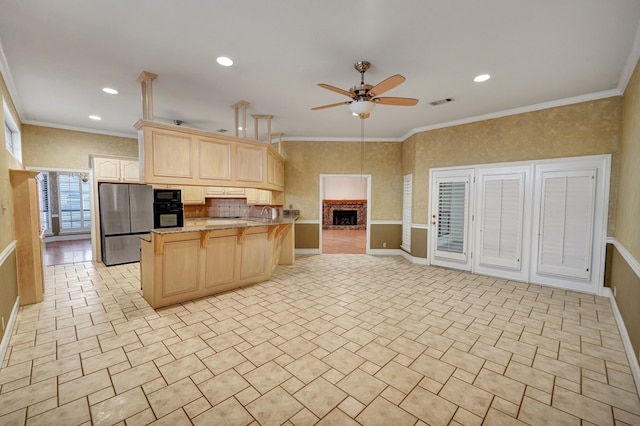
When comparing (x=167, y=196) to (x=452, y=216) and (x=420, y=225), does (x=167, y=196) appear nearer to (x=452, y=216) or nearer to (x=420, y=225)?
(x=420, y=225)

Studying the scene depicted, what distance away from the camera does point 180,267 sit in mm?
3479

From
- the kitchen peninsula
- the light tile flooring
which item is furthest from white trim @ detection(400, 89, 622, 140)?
the kitchen peninsula

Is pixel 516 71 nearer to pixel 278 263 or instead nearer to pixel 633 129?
pixel 633 129

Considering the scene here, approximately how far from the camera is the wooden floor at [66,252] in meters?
A: 5.91

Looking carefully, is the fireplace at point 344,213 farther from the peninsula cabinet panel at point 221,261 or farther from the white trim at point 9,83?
the white trim at point 9,83

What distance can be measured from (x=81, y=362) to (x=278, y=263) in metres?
3.56

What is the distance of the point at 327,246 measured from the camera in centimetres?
777

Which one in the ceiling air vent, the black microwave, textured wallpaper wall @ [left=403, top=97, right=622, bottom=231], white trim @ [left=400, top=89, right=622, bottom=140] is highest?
the ceiling air vent

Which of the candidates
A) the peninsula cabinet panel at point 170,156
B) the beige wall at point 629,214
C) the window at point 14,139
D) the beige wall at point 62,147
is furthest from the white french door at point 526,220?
the window at point 14,139

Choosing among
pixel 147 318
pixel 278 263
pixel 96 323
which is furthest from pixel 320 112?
pixel 96 323

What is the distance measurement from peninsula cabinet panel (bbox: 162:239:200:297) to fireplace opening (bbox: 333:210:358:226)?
865cm

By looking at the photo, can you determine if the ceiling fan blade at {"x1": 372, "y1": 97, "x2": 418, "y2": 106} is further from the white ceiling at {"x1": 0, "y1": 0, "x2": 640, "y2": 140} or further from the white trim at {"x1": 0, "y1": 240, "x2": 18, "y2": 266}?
the white trim at {"x1": 0, "y1": 240, "x2": 18, "y2": 266}

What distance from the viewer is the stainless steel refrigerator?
5438mm

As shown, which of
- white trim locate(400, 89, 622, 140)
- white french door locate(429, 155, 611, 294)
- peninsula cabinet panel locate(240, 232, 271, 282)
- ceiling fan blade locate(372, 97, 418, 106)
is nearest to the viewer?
ceiling fan blade locate(372, 97, 418, 106)
